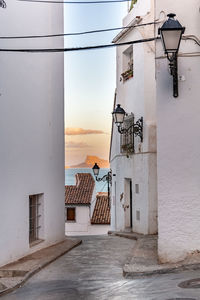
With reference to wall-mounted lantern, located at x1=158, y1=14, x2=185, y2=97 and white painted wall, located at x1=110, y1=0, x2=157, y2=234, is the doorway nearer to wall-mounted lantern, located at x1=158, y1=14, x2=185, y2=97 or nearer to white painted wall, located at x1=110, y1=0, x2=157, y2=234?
white painted wall, located at x1=110, y1=0, x2=157, y2=234

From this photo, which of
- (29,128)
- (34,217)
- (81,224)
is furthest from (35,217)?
(81,224)

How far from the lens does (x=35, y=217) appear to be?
11.3 meters

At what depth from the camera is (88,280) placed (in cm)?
772

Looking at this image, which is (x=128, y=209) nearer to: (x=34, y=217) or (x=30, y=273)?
(x=34, y=217)

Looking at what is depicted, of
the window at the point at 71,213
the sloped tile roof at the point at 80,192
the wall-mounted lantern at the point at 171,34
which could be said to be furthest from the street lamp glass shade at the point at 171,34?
the window at the point at 71,213

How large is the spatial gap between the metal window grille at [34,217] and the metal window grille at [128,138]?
4.37 meters

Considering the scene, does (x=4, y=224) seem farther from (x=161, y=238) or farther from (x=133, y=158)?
(x=133, y=158)

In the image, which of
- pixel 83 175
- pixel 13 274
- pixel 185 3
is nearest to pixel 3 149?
pixel 13 274

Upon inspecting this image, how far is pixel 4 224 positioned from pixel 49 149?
327cm

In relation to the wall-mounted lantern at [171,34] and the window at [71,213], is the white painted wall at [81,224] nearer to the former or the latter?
the window at [71,213]

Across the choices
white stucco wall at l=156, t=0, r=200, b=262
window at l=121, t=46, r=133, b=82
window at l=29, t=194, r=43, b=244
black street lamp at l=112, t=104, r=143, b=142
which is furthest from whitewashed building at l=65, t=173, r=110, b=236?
white stucco wall at l=156, t=0, r=200, b=262

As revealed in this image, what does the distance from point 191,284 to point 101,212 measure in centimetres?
2611

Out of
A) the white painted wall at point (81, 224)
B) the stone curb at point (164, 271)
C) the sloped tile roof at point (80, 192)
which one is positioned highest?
the stone curb at point (164, 271)

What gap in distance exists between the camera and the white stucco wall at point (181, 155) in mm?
7957
